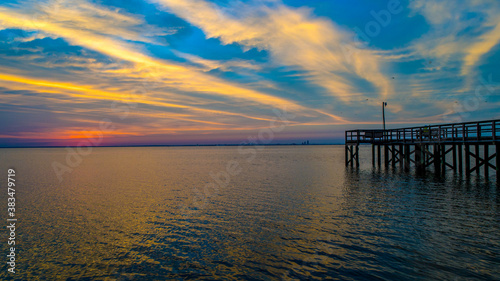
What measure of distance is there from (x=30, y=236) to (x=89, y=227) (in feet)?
6.91

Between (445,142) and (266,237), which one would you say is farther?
(445,142)

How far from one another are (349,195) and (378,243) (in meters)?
9.17

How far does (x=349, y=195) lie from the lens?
1869 cm

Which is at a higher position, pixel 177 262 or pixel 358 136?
pixel 358 136

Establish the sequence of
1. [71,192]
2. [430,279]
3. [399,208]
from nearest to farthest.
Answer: [430,279] → [399,208] → [71,192]

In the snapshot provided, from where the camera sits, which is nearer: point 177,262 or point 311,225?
point 177,262

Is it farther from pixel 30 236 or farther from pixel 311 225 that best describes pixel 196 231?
pixel 30 236

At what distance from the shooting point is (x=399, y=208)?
14.5m

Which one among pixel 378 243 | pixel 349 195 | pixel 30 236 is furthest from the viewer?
pixel 349 195

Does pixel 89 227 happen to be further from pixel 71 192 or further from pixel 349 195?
pixel 349 195

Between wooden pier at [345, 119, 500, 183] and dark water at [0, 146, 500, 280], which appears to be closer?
dark water at [0, 146, 500, 280]

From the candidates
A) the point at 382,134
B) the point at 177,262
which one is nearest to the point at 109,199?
the point at 177,262

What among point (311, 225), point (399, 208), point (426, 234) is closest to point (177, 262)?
point (311, 225)

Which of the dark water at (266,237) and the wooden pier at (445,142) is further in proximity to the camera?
the wooden pier at (445,142)
